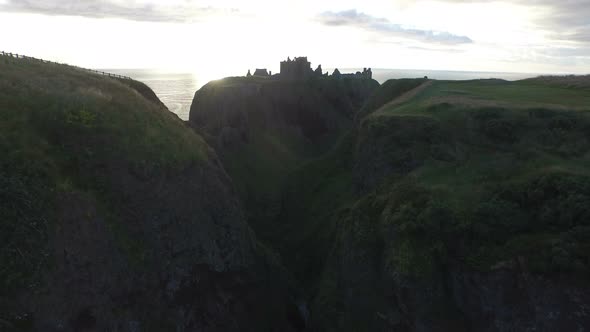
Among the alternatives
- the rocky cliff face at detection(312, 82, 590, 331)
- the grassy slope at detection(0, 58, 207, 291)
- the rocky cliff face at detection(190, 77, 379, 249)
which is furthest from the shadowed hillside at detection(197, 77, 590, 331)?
the rocky cliff face at detection(190, 77, 379, 249)

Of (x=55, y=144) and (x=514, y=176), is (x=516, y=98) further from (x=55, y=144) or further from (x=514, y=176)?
(x=55, y=144)

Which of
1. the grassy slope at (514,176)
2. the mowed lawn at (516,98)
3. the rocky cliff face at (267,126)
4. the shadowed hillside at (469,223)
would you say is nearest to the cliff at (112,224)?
the shadowed hillside at (469,223)

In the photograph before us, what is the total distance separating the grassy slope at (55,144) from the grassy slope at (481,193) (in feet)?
59.9

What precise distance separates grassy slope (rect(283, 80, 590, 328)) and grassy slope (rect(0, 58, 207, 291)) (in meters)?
18.2

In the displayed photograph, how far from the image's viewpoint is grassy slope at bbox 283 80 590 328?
2058cm

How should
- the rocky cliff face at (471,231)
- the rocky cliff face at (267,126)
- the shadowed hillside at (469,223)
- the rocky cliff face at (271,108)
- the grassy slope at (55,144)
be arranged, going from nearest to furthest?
the rocky cliff face at (471,231), the shadowed hillside at (469,223), the grassy slope at (55,144), the rocky cliff face at (267,126), the rocky cliff face at (271,108)

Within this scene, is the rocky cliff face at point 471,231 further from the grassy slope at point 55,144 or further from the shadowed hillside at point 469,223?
the grassy slope at point 55,144

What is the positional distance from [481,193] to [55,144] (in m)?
31.0

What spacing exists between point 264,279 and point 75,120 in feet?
69.8

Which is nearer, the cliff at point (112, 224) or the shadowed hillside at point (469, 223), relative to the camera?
the shadowed hillside at point (469, 223)

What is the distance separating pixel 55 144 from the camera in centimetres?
2688

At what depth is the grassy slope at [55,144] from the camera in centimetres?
2134

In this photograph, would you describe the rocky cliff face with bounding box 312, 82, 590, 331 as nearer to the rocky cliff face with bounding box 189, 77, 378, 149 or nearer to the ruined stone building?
the rocky cliff face with bounding box 189, 77, 378, 149

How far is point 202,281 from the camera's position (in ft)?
92.4
